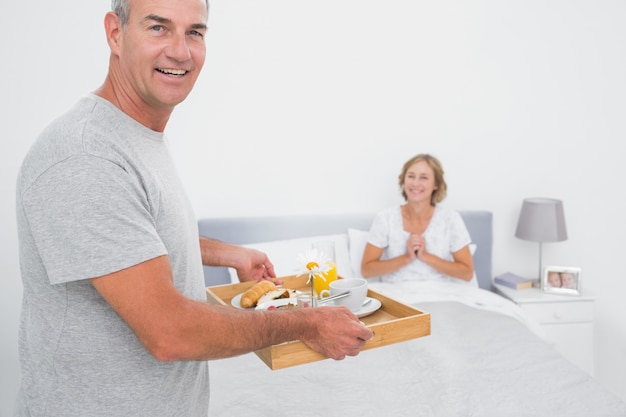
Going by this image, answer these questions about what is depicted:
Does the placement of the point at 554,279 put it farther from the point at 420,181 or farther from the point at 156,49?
the point at 156,49

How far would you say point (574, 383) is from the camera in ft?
6.12

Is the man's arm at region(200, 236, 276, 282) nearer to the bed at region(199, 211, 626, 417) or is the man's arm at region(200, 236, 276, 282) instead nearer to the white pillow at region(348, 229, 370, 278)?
the bed at region(199, 211, 626, 417)

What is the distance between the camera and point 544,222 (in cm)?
329

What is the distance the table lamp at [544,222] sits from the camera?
10.8 feet

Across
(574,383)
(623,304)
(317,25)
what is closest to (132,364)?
(574,383)

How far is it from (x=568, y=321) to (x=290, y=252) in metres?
1.75

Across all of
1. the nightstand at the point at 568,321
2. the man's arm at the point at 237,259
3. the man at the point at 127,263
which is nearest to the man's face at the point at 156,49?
the man at the point at 127,263

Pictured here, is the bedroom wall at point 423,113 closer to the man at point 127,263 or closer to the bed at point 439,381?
the bed at point 439,381

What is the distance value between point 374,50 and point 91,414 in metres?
2.93

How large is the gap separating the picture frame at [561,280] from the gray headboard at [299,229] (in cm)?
34

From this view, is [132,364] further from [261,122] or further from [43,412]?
[261,122]

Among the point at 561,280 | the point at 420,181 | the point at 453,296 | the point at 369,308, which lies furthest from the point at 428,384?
the point at 561,280

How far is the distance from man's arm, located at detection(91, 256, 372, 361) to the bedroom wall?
2.23 meters

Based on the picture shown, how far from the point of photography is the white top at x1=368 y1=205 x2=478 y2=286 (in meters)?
3.06
